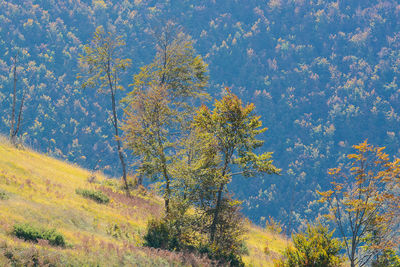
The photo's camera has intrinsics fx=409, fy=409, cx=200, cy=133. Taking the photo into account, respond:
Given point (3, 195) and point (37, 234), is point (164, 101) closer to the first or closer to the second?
point (3, 195)

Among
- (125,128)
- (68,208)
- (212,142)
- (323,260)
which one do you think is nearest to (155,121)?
(125,128)

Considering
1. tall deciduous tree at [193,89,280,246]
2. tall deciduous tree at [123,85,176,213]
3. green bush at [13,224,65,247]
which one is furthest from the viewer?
tall deciduous tree at [123,85,176,213]

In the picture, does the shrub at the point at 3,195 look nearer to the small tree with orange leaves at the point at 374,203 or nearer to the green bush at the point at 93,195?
the green bush at the point at 93,195

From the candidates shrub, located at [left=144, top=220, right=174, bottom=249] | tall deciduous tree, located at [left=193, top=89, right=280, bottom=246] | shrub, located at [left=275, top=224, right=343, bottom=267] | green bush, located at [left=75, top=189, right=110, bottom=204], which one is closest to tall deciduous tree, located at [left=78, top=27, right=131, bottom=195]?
green bush, located at [left=75, top=189, right=110, bottom=204]

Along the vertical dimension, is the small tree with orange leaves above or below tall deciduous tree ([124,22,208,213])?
below

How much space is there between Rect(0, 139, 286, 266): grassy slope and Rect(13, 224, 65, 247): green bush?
11.2 inches

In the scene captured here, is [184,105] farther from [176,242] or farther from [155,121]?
[176,242]

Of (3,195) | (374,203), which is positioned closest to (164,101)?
(3,195)

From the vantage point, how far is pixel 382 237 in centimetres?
1944

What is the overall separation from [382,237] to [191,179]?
952 cm

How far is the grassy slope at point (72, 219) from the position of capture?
1367 cm

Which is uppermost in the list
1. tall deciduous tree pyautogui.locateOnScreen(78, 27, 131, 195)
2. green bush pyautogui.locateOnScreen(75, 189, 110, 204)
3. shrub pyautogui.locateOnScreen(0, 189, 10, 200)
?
tall deciduous tree pyautogui.locateOnScreen(78, 27, 131, 195)

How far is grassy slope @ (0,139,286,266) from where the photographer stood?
44.9 ft

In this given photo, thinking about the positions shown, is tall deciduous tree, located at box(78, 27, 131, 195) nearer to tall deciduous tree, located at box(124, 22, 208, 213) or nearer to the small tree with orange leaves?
tall deciduous tree, located at box(124, 22, 208, 213)
